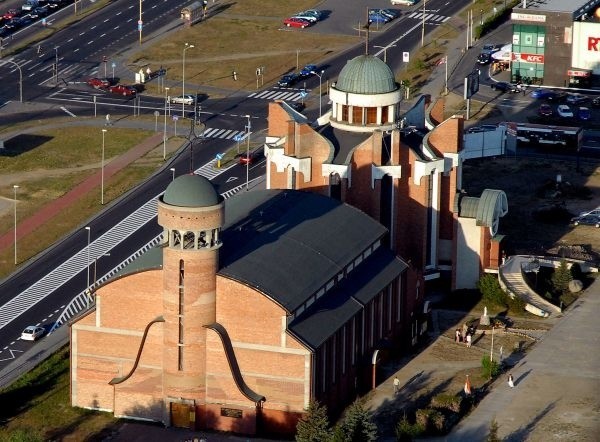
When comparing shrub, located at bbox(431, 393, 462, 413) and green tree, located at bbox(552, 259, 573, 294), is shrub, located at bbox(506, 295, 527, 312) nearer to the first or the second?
green tree, located at bbox(552, 259, 573, 294)

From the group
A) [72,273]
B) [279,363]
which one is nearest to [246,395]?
[279,363]

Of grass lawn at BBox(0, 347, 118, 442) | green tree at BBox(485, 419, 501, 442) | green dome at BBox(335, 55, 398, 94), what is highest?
green dome at BBox(335, 55, 398, 94)

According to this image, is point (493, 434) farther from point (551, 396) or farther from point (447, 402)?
point (551, 396)

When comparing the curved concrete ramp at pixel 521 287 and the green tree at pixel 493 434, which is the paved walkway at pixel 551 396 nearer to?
the curved concrete ramp at pixel 521 287

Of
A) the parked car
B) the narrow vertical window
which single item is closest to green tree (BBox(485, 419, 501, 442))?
the narrow vertical window

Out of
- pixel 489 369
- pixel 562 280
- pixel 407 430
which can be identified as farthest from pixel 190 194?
pixel 562 280

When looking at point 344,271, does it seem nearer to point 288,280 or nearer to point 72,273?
point 288,280
